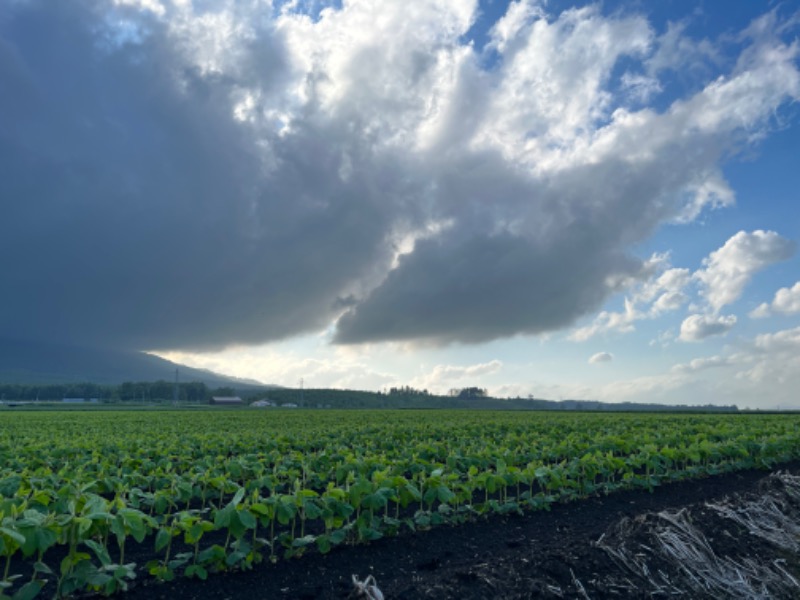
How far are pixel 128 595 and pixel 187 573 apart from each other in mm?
624

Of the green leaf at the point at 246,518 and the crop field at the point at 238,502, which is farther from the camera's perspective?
the green leaf at the point at 246,518

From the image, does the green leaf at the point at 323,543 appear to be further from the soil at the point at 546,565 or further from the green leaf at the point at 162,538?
the green leaf at the point at 162,538

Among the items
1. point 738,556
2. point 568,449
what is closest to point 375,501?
point 738,556

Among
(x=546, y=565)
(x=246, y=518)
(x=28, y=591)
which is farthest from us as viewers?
(x=546, y=565)

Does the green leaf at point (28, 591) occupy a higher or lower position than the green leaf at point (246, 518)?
lower

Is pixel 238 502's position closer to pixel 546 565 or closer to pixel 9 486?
pixel 546 565

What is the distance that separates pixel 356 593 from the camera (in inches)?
214

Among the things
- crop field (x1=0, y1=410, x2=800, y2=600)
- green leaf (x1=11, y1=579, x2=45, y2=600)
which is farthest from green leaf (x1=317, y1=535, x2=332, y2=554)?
green leaf (x1=11, y1=579, x2=45, y2=600)

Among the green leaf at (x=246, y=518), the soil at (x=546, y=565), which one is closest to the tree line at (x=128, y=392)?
the soil at (x=546, y=565)

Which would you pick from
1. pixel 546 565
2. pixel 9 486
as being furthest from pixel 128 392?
pixel 546 565

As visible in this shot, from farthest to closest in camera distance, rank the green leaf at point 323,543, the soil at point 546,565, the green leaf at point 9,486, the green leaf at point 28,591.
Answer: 1. the green leaf at point 9,486
2. the green leaf at point 323,543
3. the soil at point 546,565
4. the green leaf at point 28,591

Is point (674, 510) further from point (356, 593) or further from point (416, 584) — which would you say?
point (356, 593)

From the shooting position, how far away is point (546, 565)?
21.8 ft

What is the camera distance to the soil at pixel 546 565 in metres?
6.18
